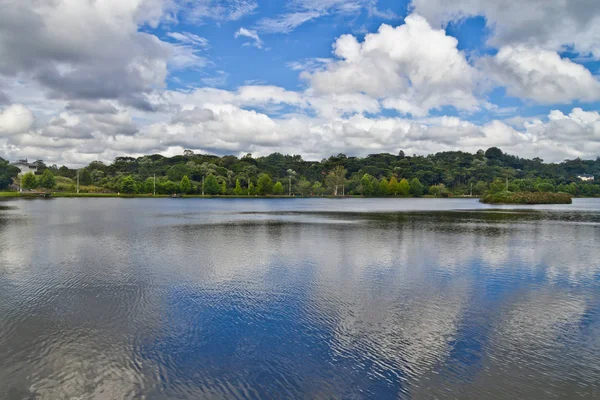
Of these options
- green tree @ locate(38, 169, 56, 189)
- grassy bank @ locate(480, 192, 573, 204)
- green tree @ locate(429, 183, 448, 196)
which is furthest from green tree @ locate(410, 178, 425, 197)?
green tree @ locate(38, 169, 56, 189)

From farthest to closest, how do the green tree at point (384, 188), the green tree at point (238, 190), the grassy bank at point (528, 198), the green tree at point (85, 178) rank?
the green tree at point (384, 188), the green tree at point (85, 178), the green tree at point (238, 190), the grassy bank at point (528, 198)

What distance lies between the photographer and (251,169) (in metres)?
180

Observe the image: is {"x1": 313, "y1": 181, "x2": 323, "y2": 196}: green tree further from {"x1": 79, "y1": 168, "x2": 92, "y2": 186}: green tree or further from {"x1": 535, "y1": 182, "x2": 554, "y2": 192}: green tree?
{"x1": 79, "y1": 168, "x2": 92, "y2": 186}: green tree

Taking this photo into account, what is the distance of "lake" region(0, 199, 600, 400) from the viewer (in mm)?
8469

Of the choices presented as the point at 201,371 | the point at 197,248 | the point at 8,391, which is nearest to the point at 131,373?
the point at 201,371

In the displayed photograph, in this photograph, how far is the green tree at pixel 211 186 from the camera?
148 meters

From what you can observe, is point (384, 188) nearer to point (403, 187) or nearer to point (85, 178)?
point (403, 187)


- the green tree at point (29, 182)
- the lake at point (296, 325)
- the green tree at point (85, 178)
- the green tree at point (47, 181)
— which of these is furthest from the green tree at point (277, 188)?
the lake at point (296, 325)

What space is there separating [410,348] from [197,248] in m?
18.0

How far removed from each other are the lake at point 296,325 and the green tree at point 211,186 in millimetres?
126721

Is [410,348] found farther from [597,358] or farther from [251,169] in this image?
[251,169]

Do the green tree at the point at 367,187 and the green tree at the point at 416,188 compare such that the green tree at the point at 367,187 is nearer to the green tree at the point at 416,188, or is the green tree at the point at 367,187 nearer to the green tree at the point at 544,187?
the green tree at the point at 416,188

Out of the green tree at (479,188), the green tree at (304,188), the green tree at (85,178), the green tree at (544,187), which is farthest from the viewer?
the green tree at (479,188)

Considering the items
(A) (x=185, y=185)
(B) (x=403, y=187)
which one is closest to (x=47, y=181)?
(A) (x=185, y=185)
